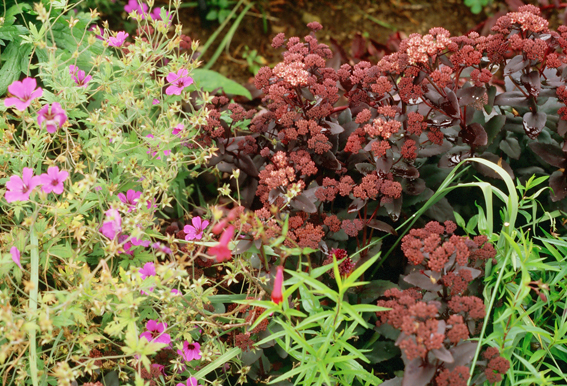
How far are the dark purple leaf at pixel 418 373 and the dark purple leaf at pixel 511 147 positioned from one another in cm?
91

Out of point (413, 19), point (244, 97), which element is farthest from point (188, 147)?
point (413, 19)

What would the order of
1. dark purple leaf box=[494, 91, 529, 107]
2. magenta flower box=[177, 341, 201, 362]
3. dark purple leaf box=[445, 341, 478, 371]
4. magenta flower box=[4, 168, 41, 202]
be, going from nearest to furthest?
dark purple leaf box=[445, 341, 478, 371] → magenta flower box=[4, 168, 41, 202] → magenta flower box=[177, 341, 201, 362] → dark purple leaf box=[494, 91, 529, 107]

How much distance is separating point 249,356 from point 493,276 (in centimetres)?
80

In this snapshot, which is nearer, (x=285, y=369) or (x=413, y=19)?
(x=285, y=369)

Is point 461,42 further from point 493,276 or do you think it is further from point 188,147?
point 188,147

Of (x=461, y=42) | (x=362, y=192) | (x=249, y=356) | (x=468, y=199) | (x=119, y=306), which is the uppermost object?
(x=461, y=42)

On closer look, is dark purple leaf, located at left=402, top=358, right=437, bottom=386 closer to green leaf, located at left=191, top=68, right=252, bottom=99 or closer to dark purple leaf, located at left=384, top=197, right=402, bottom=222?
dark purple leaf, located at left=384, top=197, right=402, bottom=222

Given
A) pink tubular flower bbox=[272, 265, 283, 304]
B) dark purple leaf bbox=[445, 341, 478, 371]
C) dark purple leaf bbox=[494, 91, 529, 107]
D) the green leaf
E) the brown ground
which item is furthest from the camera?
the brown ground

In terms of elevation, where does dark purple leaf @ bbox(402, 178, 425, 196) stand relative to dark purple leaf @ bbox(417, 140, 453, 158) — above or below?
below

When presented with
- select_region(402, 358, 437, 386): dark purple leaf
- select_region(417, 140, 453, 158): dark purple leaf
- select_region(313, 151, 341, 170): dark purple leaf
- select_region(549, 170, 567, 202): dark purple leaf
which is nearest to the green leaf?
select_region(313, 151, 341, 170): dark purple leaf

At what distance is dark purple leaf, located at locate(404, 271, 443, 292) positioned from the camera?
1.26m

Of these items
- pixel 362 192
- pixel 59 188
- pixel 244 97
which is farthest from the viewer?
pixel 244 97

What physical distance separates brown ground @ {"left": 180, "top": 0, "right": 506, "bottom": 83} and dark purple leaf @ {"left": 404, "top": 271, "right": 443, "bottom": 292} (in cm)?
232

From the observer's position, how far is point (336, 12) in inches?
136
